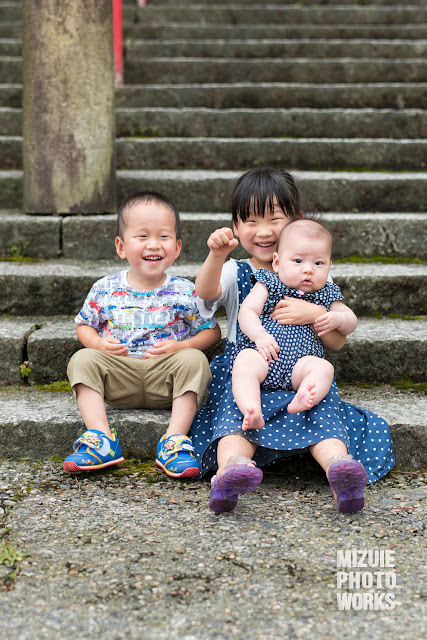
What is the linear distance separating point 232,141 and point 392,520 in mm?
2823

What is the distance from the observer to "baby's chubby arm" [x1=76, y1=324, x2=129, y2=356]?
8.79 ft

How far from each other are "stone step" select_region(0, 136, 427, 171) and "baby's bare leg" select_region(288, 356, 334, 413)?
7.30 feet

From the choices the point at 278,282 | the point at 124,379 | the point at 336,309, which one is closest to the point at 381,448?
the point at 336,309

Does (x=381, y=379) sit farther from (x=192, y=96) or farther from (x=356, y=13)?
(x=356, y=13)

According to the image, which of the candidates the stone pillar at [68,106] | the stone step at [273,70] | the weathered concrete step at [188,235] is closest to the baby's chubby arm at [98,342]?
the weathered concrete step at [188,235]

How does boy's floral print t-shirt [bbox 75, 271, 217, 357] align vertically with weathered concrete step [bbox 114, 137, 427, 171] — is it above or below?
below

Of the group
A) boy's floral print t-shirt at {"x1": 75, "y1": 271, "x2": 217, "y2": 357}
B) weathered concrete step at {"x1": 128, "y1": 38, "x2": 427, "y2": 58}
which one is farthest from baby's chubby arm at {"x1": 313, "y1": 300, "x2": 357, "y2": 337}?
weathered concrete step at {"x1": 128, "y1": 38, "x2": 427, "y2": 58}

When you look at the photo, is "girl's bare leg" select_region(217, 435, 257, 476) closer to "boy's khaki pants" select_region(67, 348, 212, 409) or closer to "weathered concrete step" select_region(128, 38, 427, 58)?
"boy's khaki pants" select_region(67, 348, 212, 409)

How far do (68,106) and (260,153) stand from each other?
128 centimetres

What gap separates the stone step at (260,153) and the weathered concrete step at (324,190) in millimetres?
367

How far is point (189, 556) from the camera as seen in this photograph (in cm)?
194

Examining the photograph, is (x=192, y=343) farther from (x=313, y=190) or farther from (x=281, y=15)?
(x=281, y=15)

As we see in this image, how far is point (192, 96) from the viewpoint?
4961 millimetres

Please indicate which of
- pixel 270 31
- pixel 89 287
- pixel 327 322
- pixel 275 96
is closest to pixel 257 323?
pixel 327 322
